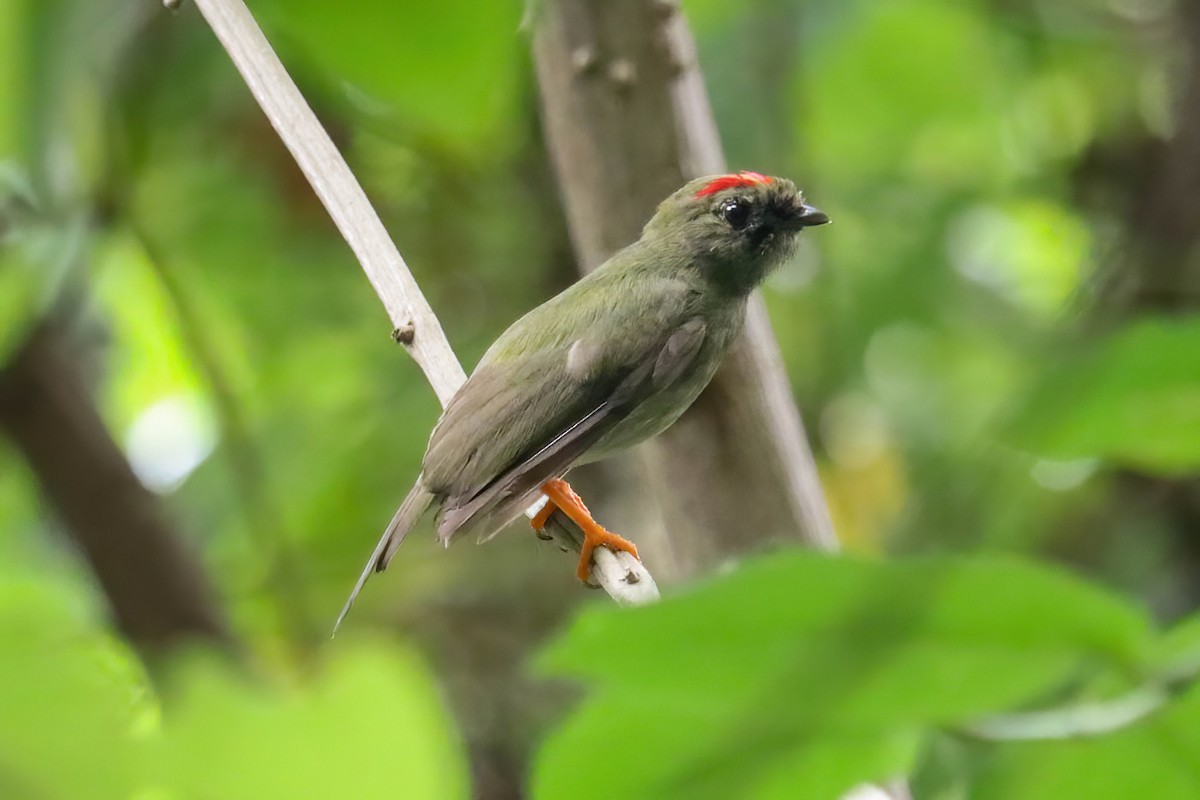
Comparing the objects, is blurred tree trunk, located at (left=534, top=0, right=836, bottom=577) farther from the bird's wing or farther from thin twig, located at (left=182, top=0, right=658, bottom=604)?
thin twig, located at (left=182, top=0, right=658, bottom=604)

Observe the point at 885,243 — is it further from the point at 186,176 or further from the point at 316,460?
the point at 186,176

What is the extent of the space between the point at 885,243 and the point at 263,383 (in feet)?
6.75

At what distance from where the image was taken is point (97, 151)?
2.88m

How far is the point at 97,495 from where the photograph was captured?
11.1 ft

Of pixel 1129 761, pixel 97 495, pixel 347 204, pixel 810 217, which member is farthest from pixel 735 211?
pixel 1129 761

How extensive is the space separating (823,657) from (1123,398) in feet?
0.70

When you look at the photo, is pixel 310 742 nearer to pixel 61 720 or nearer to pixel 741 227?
pixel 61 720

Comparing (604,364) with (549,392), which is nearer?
(549,392)

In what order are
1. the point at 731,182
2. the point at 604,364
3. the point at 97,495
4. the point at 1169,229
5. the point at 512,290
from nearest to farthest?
the point at 604,364 → the point at 731,182 → the point at 97,495 → the point at 1169,229 → the point at 512,290

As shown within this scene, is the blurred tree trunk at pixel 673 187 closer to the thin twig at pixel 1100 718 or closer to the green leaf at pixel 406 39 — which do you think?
the green leaf at pixel 406 39

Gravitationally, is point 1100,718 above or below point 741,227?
above

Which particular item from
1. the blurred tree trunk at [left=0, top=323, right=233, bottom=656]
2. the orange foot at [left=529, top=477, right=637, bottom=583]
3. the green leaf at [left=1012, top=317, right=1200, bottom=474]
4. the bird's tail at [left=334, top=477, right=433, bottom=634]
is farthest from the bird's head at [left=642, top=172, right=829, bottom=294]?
the green leaf at [left=1012, top=317, right=1200, bottom=474]

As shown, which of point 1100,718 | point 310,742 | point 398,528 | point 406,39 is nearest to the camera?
point 310,742

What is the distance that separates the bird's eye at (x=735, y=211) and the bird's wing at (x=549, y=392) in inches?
11.3
